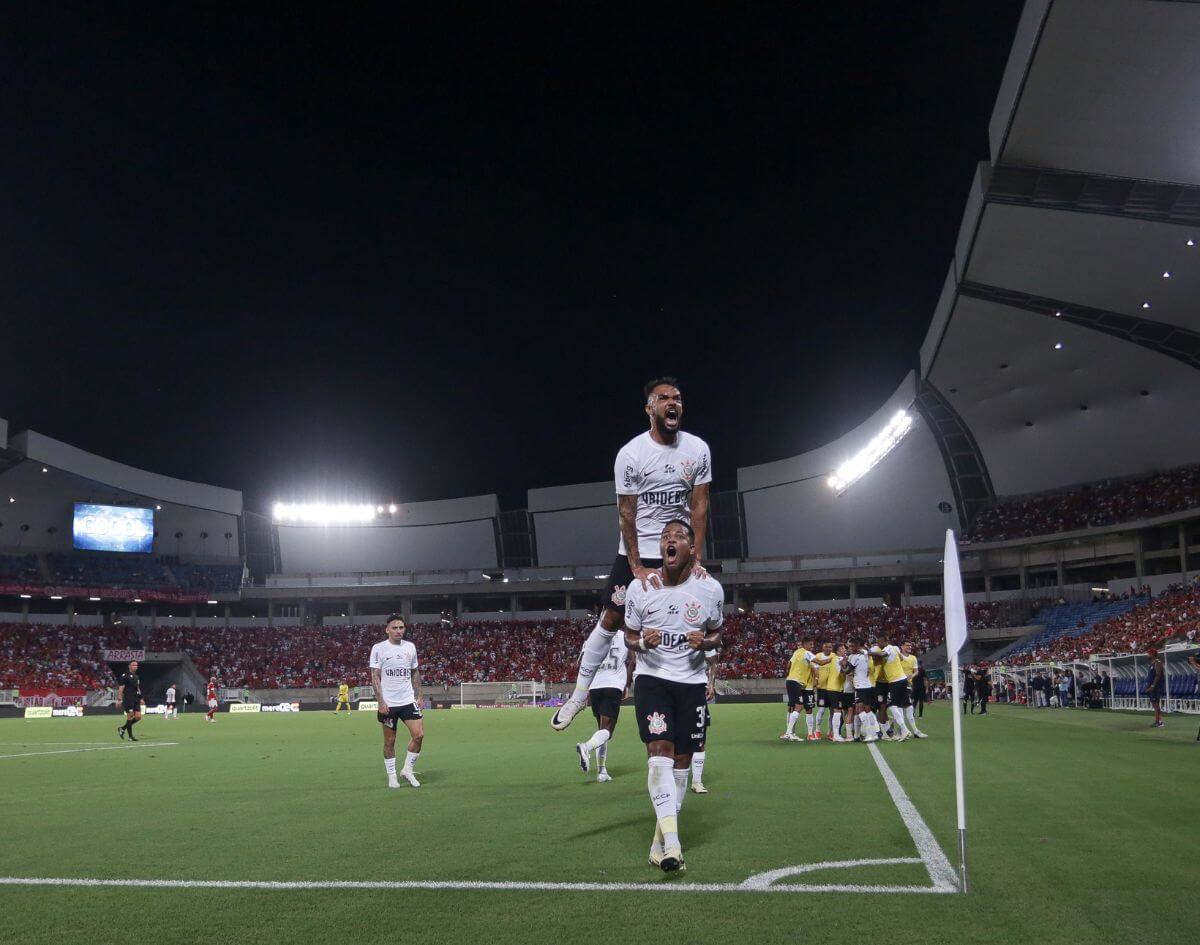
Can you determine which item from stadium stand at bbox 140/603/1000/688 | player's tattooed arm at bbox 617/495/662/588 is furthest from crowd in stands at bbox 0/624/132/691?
player's tattooed arm at bbox 617/495/662/588

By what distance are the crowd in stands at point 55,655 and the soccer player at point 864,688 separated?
163 ft

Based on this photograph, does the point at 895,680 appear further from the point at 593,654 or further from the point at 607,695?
the point at 593,654

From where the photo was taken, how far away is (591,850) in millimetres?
6934

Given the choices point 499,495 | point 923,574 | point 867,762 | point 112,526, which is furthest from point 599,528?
point 867,762

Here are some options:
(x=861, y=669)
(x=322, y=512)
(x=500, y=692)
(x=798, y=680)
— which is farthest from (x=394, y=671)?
(x=322, y=512)

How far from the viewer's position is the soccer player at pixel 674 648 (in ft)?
21.4

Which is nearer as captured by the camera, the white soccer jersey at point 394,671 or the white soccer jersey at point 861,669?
the white soccer jersey at point 394,671

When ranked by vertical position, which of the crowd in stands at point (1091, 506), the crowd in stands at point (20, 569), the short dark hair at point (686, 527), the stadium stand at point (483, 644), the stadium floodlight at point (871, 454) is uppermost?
the stadium floodlight at point (871, 454)

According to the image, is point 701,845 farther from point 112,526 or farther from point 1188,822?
→ point 112,526

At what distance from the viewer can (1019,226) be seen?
3516cm

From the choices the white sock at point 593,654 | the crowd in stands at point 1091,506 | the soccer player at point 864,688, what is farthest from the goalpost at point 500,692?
the white sock at point 593,654

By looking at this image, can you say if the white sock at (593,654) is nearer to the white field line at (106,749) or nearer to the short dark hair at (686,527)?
the short dark hair at (686,527)

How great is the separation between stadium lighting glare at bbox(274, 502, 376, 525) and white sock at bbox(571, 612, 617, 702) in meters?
69.9

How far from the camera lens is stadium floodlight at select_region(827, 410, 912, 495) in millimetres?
56062
